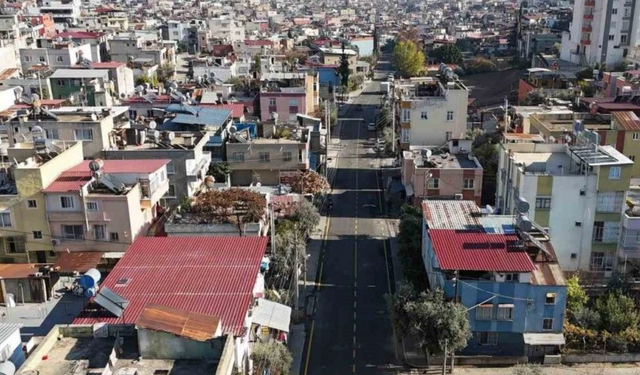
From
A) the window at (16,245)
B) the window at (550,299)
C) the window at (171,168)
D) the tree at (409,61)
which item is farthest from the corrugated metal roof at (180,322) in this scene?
the tree at (409,61)

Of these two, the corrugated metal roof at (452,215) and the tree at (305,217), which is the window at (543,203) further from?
the tree at (305,217)

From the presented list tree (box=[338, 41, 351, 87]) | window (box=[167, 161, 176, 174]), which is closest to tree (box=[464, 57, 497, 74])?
tree (box=[338, 41, 351, 87])

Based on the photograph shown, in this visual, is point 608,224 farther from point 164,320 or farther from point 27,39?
point 27,39

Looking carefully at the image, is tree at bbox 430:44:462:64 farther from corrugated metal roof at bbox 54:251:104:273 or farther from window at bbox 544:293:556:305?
window at bbox 544:293:556:305

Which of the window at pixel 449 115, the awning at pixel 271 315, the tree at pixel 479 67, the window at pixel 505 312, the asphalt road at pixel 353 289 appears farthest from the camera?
the tree at pixel 479 67

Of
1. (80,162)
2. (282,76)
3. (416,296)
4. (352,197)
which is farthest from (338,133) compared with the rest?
(416,296)

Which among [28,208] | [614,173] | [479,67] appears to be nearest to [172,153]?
[28,208]
